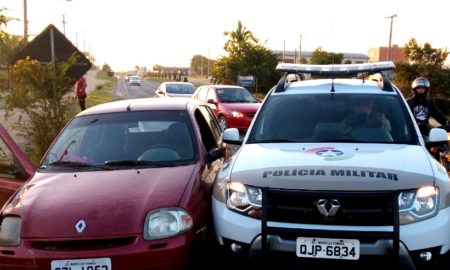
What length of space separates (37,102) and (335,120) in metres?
5.99

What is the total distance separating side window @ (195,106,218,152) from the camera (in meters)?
5.44

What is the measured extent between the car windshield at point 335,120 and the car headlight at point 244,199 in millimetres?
1015

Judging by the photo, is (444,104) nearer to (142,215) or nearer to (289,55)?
(142,215)

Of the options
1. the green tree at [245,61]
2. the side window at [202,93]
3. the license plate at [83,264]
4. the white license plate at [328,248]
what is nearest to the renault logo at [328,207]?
the white license plate at [328,248]

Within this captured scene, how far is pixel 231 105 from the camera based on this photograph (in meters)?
15.1

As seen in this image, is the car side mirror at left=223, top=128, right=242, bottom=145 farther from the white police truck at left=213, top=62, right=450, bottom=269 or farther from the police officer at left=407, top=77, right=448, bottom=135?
the police officer at left=407, top=77, right=448, bottom=135

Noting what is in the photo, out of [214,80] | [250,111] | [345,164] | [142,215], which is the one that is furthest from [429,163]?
[214,80]

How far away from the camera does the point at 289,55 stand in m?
106

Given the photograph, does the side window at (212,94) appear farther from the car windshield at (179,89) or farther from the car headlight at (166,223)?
the car headlight at (166,223)

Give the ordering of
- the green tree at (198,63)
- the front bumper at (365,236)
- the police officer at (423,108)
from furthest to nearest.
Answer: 1. the green tree at (198,63)
2. the police officer at (423,108)
3. the front bumper at (365,236)

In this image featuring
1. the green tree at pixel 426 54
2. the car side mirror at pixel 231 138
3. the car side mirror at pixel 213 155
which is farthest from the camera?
the green tree at pixel 426 54

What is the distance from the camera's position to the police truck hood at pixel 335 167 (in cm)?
345

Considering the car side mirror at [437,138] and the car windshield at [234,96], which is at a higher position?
the car side mirror at [437,138]

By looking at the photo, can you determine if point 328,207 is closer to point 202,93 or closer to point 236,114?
point 236,114
